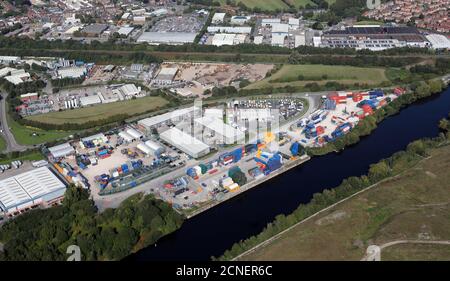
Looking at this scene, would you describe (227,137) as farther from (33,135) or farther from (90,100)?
(33,135)

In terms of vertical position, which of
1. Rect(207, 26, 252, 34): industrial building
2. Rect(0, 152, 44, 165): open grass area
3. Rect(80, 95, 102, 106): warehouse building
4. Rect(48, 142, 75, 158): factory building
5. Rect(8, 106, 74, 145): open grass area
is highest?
Rect(207, 26, 252, 34): industrial building

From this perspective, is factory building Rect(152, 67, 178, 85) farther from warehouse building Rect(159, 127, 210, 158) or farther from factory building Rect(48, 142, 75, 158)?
factory building Rect(48, 142, 75, 158)

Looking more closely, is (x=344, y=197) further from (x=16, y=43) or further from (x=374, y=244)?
(x=16, y=43)

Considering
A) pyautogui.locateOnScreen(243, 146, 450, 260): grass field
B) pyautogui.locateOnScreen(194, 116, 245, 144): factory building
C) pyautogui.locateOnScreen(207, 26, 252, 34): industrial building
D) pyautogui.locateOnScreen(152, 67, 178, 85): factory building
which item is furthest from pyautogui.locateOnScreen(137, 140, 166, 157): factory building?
pyautogui.locateOnScreen(207, 26, 252, 34): industrial building

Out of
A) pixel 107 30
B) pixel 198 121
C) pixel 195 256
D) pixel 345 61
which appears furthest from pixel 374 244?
pixel 107 30

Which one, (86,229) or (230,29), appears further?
(230,29)

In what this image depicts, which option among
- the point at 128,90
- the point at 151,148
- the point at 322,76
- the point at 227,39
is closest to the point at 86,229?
the point at 151,148

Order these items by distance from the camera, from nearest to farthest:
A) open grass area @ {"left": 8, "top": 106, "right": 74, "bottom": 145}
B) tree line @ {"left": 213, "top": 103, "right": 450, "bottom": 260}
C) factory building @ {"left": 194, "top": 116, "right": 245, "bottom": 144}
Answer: tree line @ {"left": 213, "top": 103, "right": 450, "bottom": 260} → factory building @ {"left": 194, "top": 116, "right": 245, "bottom": 144} → open grass area @ {"left": 8, "top": 106, "right": 74, "bottom": 145}
